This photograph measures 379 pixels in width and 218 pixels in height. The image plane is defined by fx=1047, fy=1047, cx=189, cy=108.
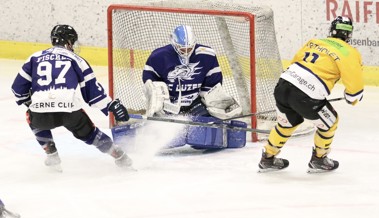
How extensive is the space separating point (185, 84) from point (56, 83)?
97cm

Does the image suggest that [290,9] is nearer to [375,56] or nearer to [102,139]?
[375,56]

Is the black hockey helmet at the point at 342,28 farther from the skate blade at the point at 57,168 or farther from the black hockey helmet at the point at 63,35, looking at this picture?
the skate blade at the point at 57,168

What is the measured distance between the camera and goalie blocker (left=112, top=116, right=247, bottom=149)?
5.78 metres

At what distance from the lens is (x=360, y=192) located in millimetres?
4906

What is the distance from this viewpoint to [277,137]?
5180mm

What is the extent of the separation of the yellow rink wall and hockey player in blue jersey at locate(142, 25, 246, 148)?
185 centimetres

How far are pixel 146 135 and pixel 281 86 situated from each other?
3.43ft

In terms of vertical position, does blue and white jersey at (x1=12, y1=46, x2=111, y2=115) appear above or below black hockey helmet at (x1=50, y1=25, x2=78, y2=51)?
below

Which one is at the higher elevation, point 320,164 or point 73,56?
point 73,56

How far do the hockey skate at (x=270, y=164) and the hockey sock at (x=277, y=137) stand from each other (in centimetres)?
4

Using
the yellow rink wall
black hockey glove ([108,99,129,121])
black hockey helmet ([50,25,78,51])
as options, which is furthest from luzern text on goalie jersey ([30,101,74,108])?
the yellow rink wall

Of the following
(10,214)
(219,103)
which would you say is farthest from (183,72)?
(10,214)

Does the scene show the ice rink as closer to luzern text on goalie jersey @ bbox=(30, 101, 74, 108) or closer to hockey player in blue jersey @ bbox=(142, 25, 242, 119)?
hockey player in blue jersey @ bbox=(142, 25, 242, 119)

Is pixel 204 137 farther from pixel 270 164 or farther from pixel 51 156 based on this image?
pixel 51 156
